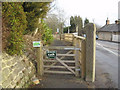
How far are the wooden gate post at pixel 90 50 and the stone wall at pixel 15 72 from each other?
230 cm

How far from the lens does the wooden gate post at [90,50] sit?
477 centimetres

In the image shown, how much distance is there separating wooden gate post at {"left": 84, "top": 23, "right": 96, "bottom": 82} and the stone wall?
2.30m

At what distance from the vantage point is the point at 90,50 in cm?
→ 481

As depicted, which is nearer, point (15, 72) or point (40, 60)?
point (15, 72)

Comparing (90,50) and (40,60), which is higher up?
(90,50)

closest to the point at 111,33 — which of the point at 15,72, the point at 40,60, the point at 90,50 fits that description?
the point at 90,50

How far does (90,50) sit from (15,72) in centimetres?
282

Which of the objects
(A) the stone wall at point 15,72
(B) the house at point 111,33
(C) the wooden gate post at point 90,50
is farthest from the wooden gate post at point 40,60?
(B) the house at point 111,33

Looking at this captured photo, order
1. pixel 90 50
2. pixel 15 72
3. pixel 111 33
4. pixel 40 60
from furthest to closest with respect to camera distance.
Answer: pixel 111 33 → pixel 40 60 → pixel 90 50 → pixel 15 72

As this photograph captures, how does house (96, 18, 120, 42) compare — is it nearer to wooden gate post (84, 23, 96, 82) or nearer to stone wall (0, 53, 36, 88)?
wooden gate post (84, 23, 96, 82)

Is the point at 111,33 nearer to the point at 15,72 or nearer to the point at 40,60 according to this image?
the point at 40,60

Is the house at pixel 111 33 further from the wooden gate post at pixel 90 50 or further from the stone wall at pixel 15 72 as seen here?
the stone wall at pixel 15 72

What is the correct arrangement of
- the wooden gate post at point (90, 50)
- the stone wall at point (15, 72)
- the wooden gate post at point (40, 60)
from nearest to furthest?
1. the stone wall at point (15, 72)
2. the wooden gate post at point (90, 50)
3. the wooden gate post at point (40, 60)

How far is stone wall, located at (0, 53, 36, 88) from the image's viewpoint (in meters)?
3.32
